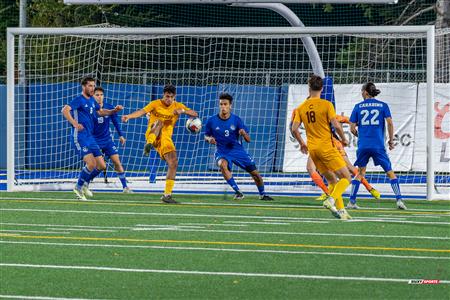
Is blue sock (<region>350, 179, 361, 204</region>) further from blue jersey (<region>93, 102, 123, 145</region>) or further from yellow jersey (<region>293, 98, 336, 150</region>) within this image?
blue jersey (<region>93, 102, 123, 145</region>)

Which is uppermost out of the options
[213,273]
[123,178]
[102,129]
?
[102,129]

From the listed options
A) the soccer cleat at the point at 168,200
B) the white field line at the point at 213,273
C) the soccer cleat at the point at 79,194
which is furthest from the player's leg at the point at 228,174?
the white field line at the point at 213,273

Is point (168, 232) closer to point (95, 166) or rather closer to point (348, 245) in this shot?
point (348, 245)

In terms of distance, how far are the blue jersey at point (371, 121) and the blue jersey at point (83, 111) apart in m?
4.56

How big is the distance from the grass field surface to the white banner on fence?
9734mm

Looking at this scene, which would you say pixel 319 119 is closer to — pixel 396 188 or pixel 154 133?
pixel 396 188

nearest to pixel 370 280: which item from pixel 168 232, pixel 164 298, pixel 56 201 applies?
pixel 164 298

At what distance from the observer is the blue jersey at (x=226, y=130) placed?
2183 centimetres

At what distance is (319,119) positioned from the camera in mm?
16672

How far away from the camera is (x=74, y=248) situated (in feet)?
42.1

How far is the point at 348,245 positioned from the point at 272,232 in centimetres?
177

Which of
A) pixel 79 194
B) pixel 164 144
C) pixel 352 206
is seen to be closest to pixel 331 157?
pixel 352 206

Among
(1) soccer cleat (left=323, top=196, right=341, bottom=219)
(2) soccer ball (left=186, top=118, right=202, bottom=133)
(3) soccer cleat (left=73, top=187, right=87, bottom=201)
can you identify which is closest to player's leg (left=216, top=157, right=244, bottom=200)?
(2) soccer ball (left=186, top=118, right=202, bottom=133)

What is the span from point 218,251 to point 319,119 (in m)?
4.50
